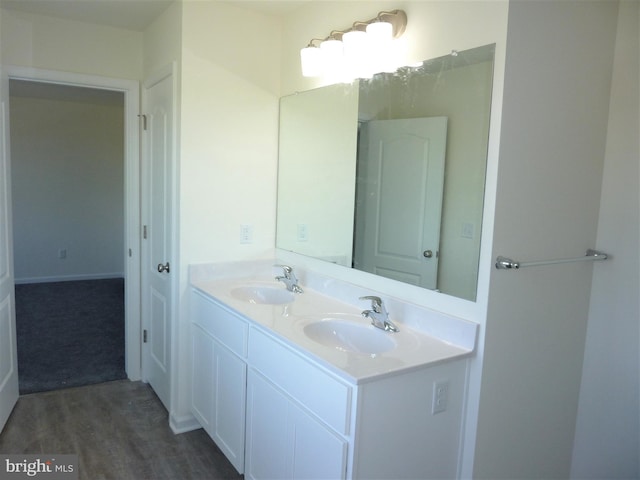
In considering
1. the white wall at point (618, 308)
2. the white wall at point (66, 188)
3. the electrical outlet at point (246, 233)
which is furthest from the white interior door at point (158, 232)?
the white wall at point (66, 188)

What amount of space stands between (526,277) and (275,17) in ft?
6.40

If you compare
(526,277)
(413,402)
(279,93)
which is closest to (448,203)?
(526,277)

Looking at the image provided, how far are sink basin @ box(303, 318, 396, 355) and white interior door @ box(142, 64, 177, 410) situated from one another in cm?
100

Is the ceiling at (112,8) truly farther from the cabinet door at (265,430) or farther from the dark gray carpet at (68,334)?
the dark gray carpet at (68,334)

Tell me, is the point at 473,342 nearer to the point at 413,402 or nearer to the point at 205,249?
Result: the point at 413,402

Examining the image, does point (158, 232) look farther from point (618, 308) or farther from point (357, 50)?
point (618, 308)

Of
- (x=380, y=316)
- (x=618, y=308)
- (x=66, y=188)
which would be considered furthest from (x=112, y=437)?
(x=66, y=188)

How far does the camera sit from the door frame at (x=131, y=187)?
2.93 metres

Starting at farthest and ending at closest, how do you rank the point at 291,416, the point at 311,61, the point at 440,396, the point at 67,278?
the point at 67,278 → the point at 311,61 → the point at 291,416 → the point at 440,396

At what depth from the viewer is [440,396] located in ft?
5.49

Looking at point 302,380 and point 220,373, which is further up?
point 302,380

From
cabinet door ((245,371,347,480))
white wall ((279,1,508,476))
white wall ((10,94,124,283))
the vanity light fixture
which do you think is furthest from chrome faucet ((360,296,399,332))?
white wall ((10,94,124,283))

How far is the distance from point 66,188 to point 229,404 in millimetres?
4897

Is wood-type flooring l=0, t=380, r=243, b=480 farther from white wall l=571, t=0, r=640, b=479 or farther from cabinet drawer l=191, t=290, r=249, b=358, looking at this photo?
white wall l=571, t=0, r=640, b=479
